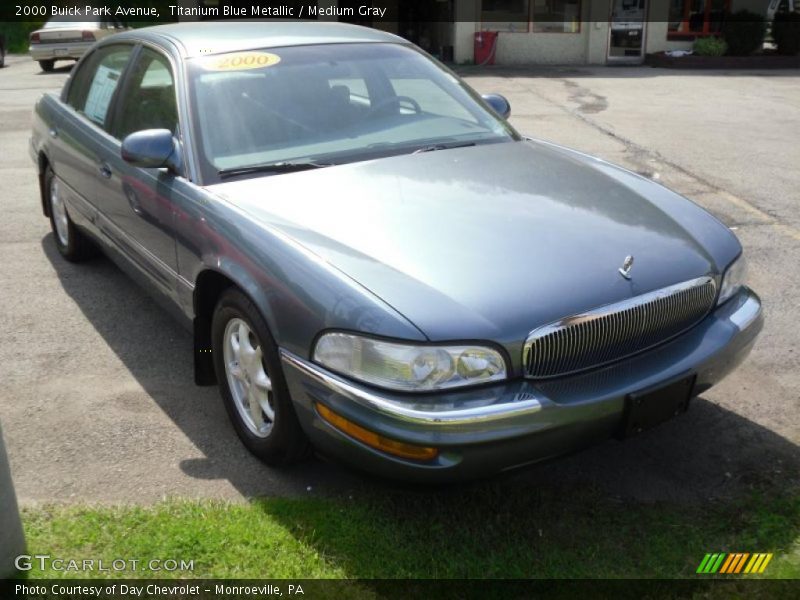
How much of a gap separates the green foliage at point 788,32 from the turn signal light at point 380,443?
842 inches

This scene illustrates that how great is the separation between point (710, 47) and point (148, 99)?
18.9 metres

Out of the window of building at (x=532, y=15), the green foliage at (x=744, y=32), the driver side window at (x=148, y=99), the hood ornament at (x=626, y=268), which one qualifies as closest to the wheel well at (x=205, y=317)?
the driver side window at (x=148, y=99)

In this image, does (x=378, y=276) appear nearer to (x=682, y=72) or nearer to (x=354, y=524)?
(x=354, y=524)

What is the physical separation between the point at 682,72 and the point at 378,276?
1839 cm

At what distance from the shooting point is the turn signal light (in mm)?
2684

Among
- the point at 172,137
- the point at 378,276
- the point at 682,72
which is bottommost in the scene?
the point at 682,72

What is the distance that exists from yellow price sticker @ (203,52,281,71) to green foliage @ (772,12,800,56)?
20.0 metres

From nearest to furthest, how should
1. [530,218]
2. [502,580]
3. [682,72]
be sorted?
[502,580] < [530,218] < [682,72]

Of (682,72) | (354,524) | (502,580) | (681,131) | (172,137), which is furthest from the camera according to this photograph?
(682,72)

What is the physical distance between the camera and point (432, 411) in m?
2.66

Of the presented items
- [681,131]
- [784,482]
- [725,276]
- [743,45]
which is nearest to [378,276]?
[725,276]

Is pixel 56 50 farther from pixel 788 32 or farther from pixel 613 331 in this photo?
pixel 613 331

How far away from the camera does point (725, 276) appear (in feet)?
11.0

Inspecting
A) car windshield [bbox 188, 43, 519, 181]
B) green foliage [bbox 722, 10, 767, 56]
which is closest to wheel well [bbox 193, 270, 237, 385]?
car windshield [bbox 188, 43, 519, 181]
